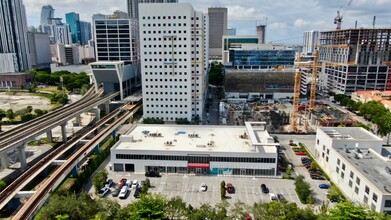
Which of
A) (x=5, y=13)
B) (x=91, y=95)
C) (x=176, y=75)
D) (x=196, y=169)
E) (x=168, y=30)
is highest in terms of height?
(x=5, y=13)

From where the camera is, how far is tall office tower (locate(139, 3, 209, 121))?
55438mm

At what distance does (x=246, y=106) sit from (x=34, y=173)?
54.8 meters

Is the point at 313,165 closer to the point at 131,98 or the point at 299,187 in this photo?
the point at 299,187

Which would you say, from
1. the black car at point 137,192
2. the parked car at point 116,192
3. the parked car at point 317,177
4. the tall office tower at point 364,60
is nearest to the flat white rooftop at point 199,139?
the parked car at point 317,177

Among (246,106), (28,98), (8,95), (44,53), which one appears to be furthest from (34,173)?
(44,53)

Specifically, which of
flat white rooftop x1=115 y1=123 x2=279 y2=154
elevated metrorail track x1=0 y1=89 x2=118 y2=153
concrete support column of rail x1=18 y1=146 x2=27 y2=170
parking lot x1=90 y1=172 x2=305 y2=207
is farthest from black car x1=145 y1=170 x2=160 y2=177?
elevated metrorail track x1=0 y1=89 x2=118 y2=153

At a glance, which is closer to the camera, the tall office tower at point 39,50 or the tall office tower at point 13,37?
the tall office tower at point 13,37

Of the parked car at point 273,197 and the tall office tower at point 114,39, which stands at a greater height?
the tall office tower at point 114,39

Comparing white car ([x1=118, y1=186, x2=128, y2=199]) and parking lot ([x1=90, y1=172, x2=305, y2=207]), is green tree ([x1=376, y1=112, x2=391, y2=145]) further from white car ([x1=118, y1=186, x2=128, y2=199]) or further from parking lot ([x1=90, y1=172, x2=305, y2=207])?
white car ([x1=118, y1=186, x2=128, y2=199])

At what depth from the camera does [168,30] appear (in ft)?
184

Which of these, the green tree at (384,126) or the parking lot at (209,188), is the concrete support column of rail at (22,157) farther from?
the green tree at (384,126)

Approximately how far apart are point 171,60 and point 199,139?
20960 millimetres

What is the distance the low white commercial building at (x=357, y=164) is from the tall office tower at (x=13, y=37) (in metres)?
133

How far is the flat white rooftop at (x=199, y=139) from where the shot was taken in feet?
131
